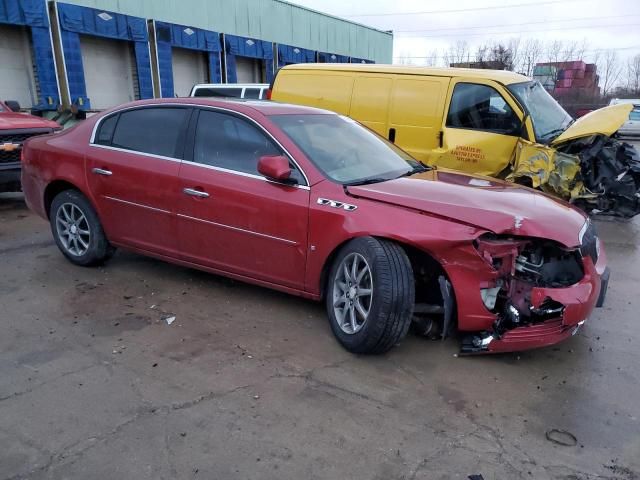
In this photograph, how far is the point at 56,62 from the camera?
16891 millimetres

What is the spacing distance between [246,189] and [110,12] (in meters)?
17.6

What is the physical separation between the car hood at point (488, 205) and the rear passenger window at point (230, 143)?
83 cm

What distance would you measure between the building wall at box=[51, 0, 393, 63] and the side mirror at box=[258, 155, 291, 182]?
55.8ft

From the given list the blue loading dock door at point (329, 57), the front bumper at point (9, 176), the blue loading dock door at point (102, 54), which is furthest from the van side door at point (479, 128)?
the blue loading dock door at point (329, 57)

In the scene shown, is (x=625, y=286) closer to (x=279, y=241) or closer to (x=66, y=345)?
(x=279, y=241)

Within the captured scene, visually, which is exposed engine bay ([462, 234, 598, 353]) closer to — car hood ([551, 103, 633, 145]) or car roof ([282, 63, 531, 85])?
car hood ([551, 103, 633, 145])

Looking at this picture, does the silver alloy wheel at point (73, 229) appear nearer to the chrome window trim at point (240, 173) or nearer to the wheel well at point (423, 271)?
the chrome window trim at point (240, 173)

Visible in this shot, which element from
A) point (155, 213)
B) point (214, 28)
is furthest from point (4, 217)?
point (214, 28)

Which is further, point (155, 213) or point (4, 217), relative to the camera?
point (4, 217)

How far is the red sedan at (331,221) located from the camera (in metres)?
3.33

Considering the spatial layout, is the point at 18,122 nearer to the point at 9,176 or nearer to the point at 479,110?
the point at 9,176

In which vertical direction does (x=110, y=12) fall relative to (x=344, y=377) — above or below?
above

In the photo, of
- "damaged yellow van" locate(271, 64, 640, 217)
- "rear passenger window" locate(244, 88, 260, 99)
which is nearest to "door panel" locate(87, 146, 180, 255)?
"damaged yellow van" locate(271, 64, 640, 217)

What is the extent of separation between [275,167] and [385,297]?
1220mm
